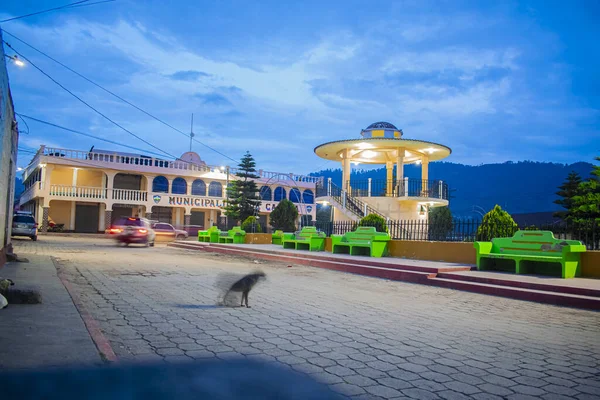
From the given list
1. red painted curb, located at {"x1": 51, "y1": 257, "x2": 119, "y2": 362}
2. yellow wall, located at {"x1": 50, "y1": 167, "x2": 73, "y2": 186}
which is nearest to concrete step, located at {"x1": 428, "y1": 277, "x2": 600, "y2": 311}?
red painted curb, located at {"x1": 51, "y1": 257, "x2": 119, "y2": 362}

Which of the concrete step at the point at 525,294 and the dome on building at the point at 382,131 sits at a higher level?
the dome on building at the point at 382,131

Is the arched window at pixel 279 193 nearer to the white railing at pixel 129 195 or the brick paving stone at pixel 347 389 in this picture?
the white railing at pixel 129 195

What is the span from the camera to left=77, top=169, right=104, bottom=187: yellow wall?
4106 cm

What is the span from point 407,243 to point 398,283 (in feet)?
16.1

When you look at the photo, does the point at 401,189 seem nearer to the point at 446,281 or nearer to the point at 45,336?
the point at 446,281

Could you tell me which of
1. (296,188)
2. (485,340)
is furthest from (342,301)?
(296,188)

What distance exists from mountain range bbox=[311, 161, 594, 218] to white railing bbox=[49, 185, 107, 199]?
95.2 meters

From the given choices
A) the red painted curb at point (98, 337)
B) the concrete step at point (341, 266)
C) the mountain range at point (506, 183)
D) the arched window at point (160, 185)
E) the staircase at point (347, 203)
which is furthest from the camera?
the mountain range at point (506, 183)

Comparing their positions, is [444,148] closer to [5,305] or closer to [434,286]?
[434,286]

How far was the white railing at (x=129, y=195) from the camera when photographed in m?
40.5

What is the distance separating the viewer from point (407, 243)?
15.6m

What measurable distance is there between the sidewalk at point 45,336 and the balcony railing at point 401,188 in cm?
2247

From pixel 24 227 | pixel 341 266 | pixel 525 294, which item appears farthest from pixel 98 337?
pixel 24 227

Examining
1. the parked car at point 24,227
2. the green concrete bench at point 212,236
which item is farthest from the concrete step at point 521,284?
the parked car at point 24,227
